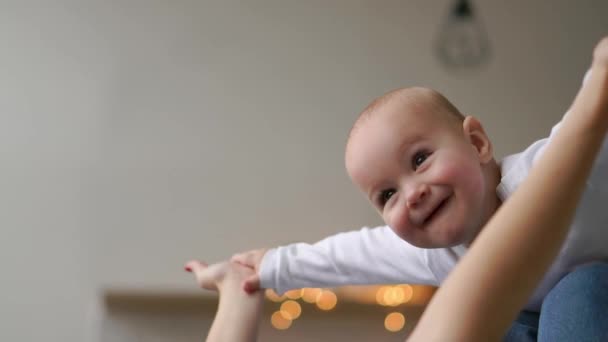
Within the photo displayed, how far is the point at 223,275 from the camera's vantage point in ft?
3.24

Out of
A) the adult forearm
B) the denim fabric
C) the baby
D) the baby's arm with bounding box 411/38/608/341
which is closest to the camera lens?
the baby's arm with bounding box 411/38/608/341

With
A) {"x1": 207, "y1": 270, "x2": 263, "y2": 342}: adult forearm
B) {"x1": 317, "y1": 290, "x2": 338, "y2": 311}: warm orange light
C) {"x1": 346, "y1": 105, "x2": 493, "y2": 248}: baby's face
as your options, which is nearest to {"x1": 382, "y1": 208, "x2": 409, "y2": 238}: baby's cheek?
{"x1": 346, "y1": 105, "x2": 493, "y2": 248}: baby's face

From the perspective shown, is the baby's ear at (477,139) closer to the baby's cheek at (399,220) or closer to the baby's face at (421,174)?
the baby's face at (421,174)

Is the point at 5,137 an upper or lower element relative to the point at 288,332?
upper

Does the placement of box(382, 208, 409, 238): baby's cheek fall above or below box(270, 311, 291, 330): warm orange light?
above

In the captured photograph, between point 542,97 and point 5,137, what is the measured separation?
152 centimetres

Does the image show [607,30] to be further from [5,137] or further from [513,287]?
[513,287]

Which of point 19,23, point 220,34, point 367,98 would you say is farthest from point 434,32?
point 19,23

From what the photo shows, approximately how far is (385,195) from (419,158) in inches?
2.1

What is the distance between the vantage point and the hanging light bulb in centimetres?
218

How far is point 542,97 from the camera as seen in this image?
7.21ft

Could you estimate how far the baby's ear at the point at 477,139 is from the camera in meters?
0.78

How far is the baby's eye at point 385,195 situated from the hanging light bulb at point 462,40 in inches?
57.9

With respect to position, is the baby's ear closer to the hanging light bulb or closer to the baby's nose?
the baby's nose
